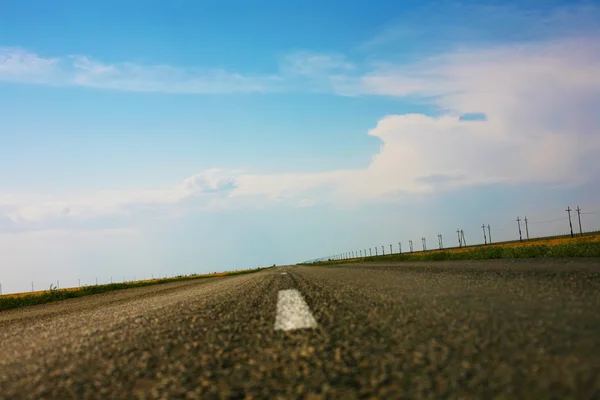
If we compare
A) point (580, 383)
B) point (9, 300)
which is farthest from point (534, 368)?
point (9, 300)

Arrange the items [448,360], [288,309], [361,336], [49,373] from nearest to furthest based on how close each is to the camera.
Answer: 1. [448,360]
2. [49,373]
3. [361,336]
4. [288,309]

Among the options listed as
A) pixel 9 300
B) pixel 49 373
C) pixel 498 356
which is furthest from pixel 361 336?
pixel 9 300

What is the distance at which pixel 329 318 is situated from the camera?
3291mm

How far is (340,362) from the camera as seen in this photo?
6.47 ft

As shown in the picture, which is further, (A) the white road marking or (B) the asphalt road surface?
(A) the white road marking

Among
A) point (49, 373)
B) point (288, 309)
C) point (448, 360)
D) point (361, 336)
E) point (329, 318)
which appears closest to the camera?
point (448, 360)

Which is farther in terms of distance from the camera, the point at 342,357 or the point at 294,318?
the point at 294,318

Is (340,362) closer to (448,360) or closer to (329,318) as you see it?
(448,360)

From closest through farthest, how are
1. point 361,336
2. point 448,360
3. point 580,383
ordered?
1. point 580,383
2. point 448,360
3. point 361,336

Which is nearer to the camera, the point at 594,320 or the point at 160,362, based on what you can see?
the point at 160,362

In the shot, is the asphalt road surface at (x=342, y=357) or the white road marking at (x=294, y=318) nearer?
the asphalt road surface at (x=342, y=357)

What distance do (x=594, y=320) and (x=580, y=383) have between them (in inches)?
54.9

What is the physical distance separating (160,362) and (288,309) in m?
1.94

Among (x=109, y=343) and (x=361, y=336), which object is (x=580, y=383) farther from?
(x=109, y=343)
